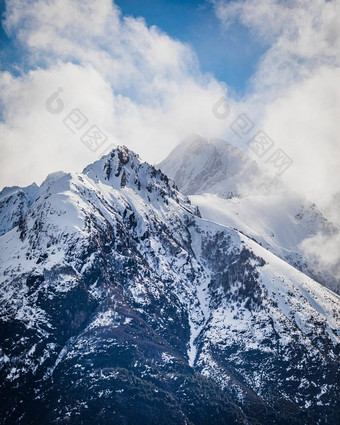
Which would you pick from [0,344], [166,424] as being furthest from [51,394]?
[166,424]

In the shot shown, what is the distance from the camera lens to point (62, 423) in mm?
185125

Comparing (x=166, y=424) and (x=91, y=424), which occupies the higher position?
(x=166, y=424)

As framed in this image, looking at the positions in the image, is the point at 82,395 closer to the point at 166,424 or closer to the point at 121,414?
the point at 121,414

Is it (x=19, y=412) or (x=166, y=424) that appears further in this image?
(x=166, y=424)

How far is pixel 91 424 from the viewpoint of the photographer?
18862cm

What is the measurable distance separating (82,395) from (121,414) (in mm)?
23445

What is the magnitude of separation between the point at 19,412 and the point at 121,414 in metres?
52.1

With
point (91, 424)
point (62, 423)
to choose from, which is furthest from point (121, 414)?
point (62, 423)

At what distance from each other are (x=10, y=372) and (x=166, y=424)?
87.8m

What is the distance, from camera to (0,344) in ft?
655

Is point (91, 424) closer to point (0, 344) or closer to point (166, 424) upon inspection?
point (166, 424)

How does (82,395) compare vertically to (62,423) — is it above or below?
above

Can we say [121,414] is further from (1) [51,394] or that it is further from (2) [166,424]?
(1) [51,394]

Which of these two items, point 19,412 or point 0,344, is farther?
point 0,344
